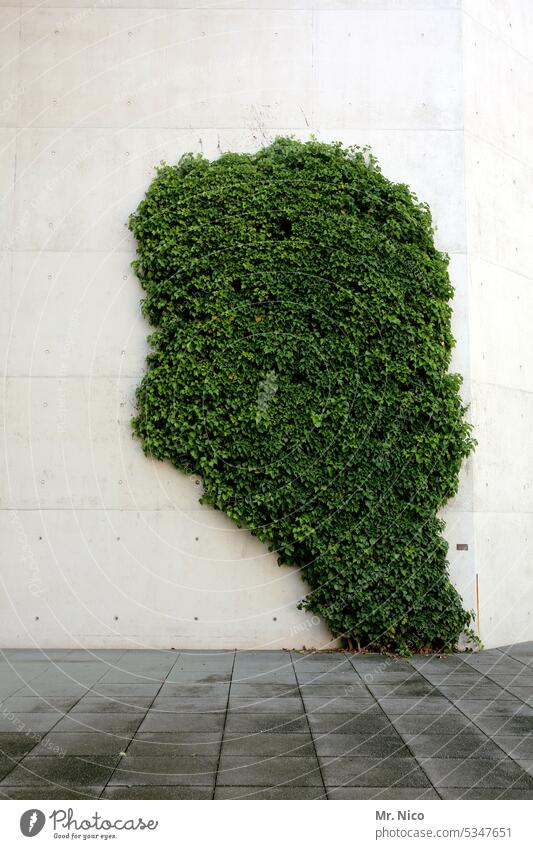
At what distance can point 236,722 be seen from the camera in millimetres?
6223

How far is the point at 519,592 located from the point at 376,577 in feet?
7.26

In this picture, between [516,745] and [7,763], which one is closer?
[7,763]

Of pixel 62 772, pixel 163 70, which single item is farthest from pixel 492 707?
pixel 163 70

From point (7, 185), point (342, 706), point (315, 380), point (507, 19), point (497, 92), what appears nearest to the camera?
point (342, 706)

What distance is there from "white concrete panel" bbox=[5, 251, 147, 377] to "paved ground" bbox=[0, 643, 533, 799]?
11.6ft

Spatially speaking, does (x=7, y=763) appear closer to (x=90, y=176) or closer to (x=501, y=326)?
(x=90, y=176)

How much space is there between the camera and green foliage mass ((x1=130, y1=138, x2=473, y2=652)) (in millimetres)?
9227

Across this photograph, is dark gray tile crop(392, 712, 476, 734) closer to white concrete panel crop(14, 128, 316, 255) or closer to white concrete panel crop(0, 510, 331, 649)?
white concrete panel crop(0, 510, 331, 649)

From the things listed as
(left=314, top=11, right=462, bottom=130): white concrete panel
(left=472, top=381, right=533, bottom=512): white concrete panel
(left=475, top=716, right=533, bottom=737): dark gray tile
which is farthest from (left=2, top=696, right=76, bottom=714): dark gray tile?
(left=314, top=11, right=462, bottom=130): white concrete panel

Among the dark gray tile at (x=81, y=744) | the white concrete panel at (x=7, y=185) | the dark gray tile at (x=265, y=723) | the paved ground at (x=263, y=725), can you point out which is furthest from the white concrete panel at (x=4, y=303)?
the dark gray tile at (x=265, y=723)

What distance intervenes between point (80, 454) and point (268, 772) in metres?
5.49

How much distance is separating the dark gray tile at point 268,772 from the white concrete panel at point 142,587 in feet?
13.4

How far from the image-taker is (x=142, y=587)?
9.43 m

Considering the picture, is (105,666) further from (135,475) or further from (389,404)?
(389,404)
